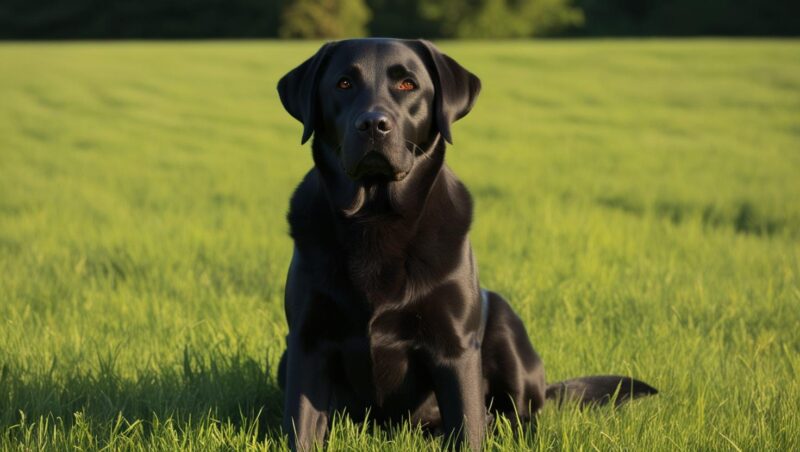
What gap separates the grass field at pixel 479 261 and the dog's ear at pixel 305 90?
957mm

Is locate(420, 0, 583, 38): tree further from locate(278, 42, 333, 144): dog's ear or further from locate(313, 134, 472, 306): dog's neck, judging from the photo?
locate(313, 134, 472, 306): dog's neck

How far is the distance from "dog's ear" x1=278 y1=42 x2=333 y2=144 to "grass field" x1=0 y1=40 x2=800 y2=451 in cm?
96

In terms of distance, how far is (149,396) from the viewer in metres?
3.19

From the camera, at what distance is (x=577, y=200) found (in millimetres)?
8180

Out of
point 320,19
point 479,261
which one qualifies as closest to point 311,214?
point 479,261

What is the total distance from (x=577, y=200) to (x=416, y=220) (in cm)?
551

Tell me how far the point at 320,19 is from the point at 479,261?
4721cm

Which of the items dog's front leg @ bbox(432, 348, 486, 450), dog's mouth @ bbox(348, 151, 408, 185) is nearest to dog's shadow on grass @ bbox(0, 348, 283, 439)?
dog's front leg @ bbox(432, 348, 486, 450)

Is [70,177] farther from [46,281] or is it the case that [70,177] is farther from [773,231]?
[773,231]

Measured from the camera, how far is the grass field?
3064mm

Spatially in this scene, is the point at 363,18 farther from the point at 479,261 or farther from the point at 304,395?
the point at 304,395

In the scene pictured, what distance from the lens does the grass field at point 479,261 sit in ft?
10.1

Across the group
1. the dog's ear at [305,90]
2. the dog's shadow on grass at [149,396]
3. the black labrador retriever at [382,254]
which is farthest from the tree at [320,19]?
the black labrador retriever at [382,254]

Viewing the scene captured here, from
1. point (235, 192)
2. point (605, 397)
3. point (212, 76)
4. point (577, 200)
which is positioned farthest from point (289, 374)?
point (212, 76)
